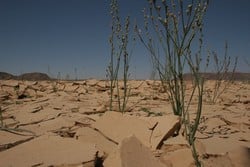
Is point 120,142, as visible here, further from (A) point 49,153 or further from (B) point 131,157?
(A) point 49,153

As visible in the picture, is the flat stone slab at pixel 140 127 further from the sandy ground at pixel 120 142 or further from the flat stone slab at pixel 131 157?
the flat stone slab at pixel 131 157

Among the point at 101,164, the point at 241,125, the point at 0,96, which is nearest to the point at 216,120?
the point at 241,125

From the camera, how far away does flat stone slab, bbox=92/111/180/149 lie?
2004mm

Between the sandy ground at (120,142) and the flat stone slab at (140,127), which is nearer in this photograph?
the sandy ground at (120,142)

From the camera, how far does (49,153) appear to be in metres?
1.64

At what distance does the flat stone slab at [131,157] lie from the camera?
4.71 feet

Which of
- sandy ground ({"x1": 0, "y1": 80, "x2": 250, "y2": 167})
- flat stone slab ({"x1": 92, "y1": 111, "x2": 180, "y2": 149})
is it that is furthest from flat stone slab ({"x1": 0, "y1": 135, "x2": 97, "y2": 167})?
flat stone slab ({"x1": 92, "y1": 111, "x2": 180, "y2": 149})

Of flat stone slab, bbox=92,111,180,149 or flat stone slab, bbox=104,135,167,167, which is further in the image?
flat stone slab, bbox=92,111,180,149

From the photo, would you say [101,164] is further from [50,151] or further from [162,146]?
[162,146]

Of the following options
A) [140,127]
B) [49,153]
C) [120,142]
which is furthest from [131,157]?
[140,127]

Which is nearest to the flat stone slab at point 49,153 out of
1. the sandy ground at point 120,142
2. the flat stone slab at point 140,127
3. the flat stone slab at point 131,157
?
the sandy ground at point 120,142

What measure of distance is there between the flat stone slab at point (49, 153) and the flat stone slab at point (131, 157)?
5.7 inches

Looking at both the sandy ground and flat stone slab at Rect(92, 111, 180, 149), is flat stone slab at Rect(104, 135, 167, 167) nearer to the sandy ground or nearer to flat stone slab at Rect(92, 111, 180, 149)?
the sandy ground

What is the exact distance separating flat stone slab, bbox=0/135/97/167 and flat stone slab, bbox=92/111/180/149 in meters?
0.38
